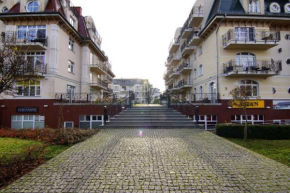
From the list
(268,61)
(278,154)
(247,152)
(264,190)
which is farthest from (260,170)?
(268,61)

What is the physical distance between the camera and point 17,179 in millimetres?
4824

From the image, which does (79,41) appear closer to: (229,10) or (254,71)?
(229,10)

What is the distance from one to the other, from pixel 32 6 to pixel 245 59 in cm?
2189

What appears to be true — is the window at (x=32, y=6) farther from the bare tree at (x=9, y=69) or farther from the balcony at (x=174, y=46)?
the balcony at (x=174, y=46)

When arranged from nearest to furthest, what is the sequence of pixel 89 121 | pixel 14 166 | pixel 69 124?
pixel 14 166, pixel 69 124, pixel 89 121

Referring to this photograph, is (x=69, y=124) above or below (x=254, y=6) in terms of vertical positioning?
below

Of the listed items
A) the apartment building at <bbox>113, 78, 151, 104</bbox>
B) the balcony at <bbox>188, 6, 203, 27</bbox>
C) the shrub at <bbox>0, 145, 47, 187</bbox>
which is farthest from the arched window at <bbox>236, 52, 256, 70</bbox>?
the apartment building at <bbox>113, 78, 151, 104</bbox>

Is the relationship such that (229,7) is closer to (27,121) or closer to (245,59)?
(245,59)

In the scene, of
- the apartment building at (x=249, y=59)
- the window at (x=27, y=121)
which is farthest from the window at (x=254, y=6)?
the window at (x=27, y=121)

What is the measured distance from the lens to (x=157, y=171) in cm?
541

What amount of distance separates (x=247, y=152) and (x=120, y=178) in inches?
212

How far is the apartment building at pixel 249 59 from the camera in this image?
17406mm

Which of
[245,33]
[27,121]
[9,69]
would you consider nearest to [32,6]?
[27,121]

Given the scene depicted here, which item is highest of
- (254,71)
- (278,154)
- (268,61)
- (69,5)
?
(69,5)
